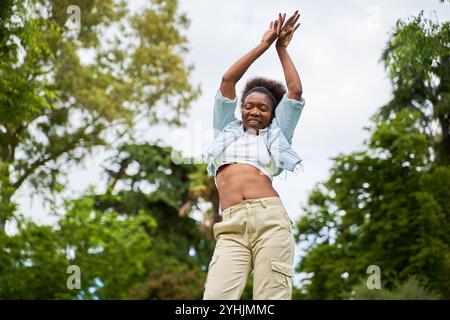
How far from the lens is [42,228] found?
22.7 meters

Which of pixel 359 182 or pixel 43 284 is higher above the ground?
pixel 359 182

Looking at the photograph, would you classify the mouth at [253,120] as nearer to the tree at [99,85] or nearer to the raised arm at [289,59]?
the raised arm at [289,59]

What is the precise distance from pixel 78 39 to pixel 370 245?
9.77 m

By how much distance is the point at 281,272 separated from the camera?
4.34m

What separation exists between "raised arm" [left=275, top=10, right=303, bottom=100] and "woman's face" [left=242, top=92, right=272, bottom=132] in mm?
148

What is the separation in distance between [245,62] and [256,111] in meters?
0.28

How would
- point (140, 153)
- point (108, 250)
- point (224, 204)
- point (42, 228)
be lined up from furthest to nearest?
1. point (140, 153)
2. point (108, 250)
3. point (42, 228)
4. point (224, 204)

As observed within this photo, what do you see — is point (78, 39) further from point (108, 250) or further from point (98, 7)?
point (108, 250)

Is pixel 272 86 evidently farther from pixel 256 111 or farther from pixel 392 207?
pixel 392 207

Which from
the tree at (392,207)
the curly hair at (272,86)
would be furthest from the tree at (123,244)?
the curly hair at (272,86)

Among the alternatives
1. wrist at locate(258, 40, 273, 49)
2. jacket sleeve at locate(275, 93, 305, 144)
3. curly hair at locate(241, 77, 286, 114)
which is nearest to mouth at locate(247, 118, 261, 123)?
jacket sleeve at locate(275, 93, 305, 144)

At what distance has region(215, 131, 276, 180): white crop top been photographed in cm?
464

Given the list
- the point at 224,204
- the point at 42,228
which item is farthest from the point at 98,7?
the point at 224,204

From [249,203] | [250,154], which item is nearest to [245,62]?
[250,154]
